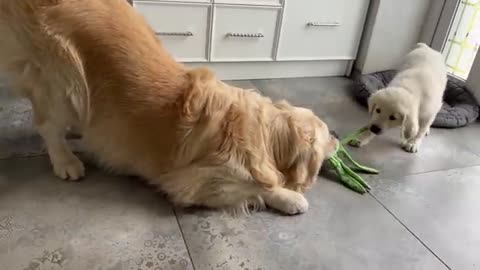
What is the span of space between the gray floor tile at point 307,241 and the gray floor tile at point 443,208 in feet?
0.24

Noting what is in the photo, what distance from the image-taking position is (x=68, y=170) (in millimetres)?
1567

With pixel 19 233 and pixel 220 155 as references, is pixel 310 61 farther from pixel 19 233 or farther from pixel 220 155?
pixel 19 233

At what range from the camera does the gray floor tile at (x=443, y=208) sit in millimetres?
1505

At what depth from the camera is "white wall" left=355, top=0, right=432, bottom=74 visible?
2723 mm

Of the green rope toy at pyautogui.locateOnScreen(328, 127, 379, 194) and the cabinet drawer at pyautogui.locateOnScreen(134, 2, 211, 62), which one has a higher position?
the cabinet drawer at pyautogui.locateOnScreen(134, 2, 211, 62)

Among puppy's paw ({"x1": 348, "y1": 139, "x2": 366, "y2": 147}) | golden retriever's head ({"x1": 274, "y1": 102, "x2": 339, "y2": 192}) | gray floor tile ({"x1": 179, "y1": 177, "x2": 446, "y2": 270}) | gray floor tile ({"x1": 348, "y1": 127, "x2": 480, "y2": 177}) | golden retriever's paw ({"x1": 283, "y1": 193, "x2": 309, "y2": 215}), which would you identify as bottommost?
gray floor tile ({"x1": 348, "y1": 127, "x2": 480, "y2": 177})

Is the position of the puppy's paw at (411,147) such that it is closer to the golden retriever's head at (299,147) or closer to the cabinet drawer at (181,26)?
the golden retriever's head at (299,147)

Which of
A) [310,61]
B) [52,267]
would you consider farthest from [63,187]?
[310,61]

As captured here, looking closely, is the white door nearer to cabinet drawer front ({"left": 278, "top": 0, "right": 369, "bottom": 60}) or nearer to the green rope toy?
cabinet drawer front ({"left": 278, "top": 0, "right": 369, "bottom": 60})

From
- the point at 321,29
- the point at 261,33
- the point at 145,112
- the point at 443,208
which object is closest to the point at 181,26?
the point at 261,33

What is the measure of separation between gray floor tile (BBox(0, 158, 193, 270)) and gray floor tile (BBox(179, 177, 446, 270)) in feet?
0.29

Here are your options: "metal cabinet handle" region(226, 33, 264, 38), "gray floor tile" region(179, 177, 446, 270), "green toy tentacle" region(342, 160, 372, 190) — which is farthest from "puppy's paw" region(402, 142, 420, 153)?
"metal cabinet handle" region(226, 33, 264, 38)

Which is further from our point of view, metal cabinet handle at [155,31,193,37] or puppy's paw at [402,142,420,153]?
metal cabinet handle at [155,31,193,37]

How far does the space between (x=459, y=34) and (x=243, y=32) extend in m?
1.46
